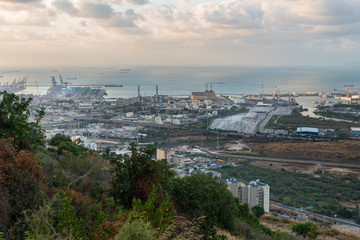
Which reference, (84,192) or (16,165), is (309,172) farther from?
(16,165)

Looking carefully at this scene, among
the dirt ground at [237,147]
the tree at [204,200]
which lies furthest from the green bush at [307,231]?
the dirt ground at [237,147]

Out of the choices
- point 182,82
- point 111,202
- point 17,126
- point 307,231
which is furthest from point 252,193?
point 182,82

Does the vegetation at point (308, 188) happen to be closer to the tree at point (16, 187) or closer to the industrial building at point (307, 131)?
the industrial building at point (307, 131)

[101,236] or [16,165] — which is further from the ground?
[16,165]

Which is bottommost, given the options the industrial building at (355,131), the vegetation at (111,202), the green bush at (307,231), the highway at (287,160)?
the highway at (287,160)

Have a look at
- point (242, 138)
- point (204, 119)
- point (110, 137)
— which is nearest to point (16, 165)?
point (110, 137)

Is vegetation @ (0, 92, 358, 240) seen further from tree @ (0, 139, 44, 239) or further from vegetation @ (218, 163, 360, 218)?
vegetation @ (218, 163, 360, 218)
